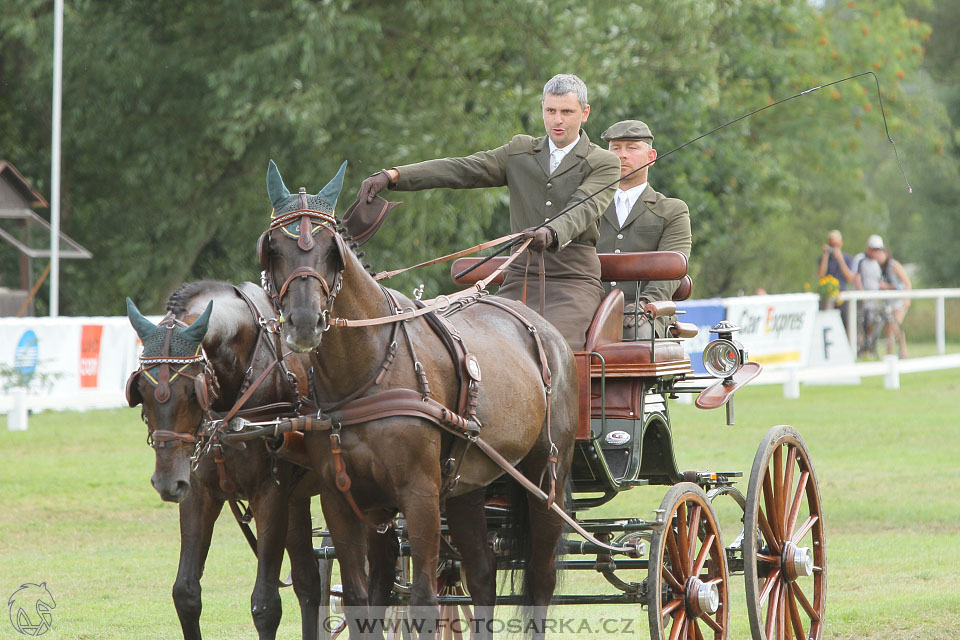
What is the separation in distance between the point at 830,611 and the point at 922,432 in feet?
26.9

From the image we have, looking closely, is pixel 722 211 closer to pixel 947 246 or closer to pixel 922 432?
pixel 922 432

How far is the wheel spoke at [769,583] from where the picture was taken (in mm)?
6059

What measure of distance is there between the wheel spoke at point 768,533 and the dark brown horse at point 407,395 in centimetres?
112

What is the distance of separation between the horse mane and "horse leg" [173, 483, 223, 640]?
0.66 metres

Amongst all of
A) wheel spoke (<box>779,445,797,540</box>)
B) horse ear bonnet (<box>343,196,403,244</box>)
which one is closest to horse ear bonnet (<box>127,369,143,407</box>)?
horse ear bonnet (<box>343,196,403,244</box>)

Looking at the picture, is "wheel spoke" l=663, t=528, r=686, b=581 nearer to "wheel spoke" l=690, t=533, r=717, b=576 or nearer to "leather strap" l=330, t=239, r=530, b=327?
"wheel spoke" l=690, t=533, r=717, b=576

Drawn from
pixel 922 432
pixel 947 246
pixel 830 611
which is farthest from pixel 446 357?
pixel 947 246

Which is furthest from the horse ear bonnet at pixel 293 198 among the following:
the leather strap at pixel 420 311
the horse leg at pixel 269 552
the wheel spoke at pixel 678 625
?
the wheel spoke at pixel 678 625

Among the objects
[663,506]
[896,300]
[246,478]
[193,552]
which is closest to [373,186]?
[246,478]

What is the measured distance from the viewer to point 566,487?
567 cm

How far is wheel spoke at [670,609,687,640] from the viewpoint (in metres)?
5.45

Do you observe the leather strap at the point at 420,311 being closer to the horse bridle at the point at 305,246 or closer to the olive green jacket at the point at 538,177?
the horse bridle at the point at 305,246

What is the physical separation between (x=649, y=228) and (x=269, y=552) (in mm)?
2955

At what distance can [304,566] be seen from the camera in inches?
209
